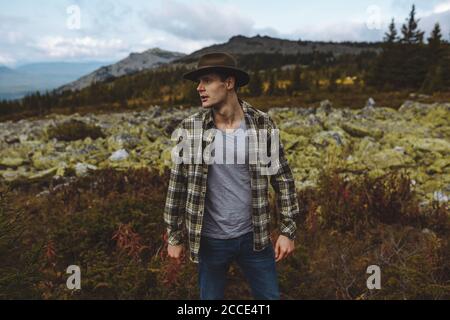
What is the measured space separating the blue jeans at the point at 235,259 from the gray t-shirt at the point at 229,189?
0.22ft

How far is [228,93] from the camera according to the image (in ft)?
8.77

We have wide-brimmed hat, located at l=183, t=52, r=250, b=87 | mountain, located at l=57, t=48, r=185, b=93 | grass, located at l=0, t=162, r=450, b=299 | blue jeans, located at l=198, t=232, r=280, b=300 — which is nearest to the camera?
wide-brimmed hat, located at l=183, t=52, r=250, b=87

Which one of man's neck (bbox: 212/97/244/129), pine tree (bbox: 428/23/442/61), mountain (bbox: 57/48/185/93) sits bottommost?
man's neck (bbox: 212/97/244/129)

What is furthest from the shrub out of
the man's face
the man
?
the man's face

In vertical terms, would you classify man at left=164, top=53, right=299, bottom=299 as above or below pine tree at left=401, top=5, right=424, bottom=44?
below

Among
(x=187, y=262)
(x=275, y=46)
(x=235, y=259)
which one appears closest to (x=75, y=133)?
(x=187, y=262)

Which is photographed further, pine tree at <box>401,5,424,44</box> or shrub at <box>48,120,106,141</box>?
pine tree at <box>401,5,424,44</box>

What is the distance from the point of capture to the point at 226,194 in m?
2.71

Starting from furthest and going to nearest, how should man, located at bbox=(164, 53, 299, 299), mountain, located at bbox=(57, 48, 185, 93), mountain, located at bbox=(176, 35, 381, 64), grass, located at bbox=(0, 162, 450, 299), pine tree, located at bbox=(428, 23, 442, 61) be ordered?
mountain, located at bbox=(57, 48, 185, 93), mountain, located at bbox=(176, 35, 381, 64), pine tree, located at bbox=(428, 23, 442, 61), grass, located at bbox=(0, 162, 450, 299), man, located at bbox=(164, 53, 299, 299)

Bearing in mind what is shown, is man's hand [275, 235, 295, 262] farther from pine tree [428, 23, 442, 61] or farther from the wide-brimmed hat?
pine tree [428, 23, 442, 61]

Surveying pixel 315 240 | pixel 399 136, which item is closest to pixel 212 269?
pixel 315 240

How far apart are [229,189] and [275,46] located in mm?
116395

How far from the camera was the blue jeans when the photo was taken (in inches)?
108
